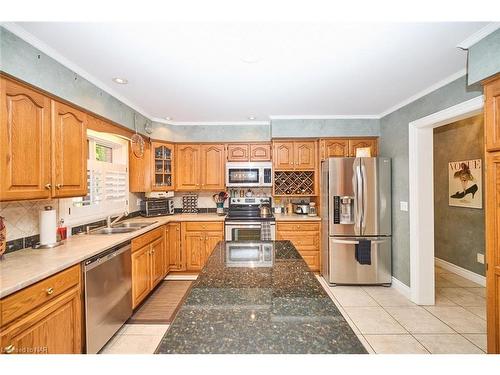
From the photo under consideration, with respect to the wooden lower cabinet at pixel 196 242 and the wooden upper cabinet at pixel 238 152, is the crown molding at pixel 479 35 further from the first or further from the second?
the wooden lower cabinet at pixel 196 242

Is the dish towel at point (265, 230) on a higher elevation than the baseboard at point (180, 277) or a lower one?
higher

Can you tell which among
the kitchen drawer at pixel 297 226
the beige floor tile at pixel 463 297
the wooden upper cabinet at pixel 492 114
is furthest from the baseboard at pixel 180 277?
the wooden upper cabinet at pixel 492 114

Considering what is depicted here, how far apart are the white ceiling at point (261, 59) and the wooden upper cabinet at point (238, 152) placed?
1.06 metres

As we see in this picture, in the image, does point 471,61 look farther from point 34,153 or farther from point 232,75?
point 34,153

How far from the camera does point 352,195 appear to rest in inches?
130

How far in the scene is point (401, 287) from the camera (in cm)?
316

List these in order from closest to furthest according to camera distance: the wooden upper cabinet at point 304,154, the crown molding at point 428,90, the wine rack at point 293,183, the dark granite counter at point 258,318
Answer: the dark granite counter at point 258,318
the crown molding at point 428,90
the wooden upper cabinet at point 304,154
the wine rack at point 293,183

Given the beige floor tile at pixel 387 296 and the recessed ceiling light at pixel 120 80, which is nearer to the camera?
the recessed ceiling light at pixel 120 80

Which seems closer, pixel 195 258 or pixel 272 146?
pixel 195 258

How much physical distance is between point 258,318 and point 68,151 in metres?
2.11

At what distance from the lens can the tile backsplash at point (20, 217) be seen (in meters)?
1.82
